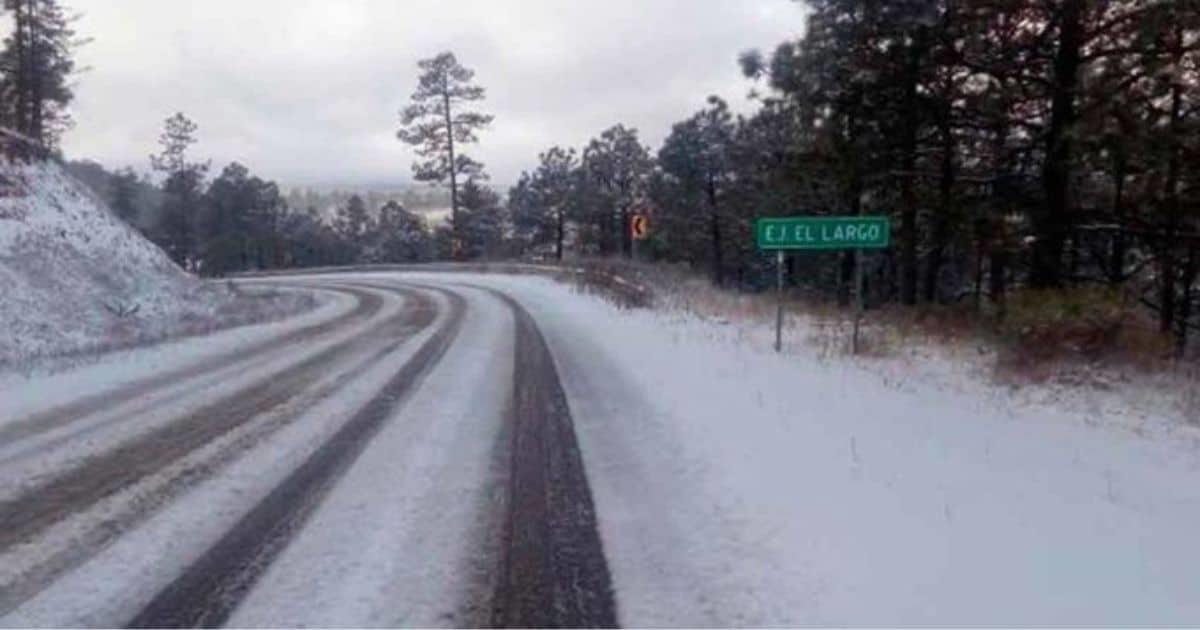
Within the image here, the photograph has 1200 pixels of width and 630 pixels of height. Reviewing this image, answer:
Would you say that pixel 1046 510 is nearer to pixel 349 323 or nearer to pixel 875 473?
pixel 875 473

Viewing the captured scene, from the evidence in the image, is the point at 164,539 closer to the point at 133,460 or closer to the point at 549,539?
the point at 549,539

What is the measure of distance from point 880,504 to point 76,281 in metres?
22.6

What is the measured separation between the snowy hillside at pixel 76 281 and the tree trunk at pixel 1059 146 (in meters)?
16.0

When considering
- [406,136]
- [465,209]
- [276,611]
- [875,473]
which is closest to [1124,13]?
[875,473]

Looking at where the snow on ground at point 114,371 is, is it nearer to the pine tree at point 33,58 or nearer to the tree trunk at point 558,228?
the pine tree at point 33,58

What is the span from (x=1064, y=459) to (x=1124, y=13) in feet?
33.1

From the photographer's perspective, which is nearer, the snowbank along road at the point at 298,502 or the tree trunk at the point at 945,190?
the snowbank along road at the point at 298,502

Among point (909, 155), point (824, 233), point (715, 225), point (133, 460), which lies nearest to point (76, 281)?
point (824, 233)

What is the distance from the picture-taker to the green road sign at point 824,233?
49.2 feet

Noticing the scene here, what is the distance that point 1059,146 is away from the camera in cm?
1614

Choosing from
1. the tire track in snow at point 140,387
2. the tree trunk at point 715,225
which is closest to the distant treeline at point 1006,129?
the tire track in snow at point 140,387

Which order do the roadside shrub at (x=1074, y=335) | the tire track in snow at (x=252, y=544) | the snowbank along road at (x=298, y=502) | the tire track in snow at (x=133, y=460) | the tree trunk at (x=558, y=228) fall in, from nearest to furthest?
the tire track in snow at (x=252, y=544) → the snowbank along road at (x=298, y=502) → the tire track in snow at (x=133, y=460) → the roadside shrub at (x=1074, y=335) → the tree trunk at (x=558, y=228)

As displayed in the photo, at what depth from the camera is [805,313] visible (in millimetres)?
22766

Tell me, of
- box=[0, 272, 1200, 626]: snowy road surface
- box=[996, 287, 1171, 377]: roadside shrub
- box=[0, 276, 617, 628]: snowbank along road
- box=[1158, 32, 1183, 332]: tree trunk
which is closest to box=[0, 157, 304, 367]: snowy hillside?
box=[0, 276, 617, 628]: snowbank along road
